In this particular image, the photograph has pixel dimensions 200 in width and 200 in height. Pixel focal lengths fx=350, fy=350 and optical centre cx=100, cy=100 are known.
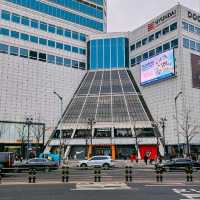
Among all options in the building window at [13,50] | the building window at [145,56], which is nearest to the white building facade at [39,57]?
the building window at [13,50]

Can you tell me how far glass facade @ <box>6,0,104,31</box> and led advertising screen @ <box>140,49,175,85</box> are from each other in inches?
891

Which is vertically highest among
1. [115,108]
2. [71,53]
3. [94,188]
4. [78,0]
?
[78,0]

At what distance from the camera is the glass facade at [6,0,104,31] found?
89.6 metres

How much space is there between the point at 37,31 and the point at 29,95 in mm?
17019

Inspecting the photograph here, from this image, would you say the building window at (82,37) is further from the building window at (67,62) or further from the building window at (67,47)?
the building window at (67,62)

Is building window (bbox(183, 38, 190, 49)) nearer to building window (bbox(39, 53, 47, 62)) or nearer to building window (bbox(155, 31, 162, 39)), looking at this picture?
building window (bbox(155, 31, 162, 39))

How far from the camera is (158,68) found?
3359 inches

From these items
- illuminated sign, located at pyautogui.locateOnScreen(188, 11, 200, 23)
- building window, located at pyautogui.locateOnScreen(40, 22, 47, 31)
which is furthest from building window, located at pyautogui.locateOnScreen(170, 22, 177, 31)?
building window, located at pyautogui.locateOnScreen(40, 22, 47, 31)

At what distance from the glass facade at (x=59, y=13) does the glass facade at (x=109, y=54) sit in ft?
21.0

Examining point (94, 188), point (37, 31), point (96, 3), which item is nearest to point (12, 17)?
point (37, 31)

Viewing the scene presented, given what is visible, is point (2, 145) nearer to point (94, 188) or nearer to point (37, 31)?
point (37, 31)

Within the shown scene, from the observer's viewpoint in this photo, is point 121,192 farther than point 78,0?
No

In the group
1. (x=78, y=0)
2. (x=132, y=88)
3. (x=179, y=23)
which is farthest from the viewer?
(x=78, y=0)

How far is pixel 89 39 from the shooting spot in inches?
3971
